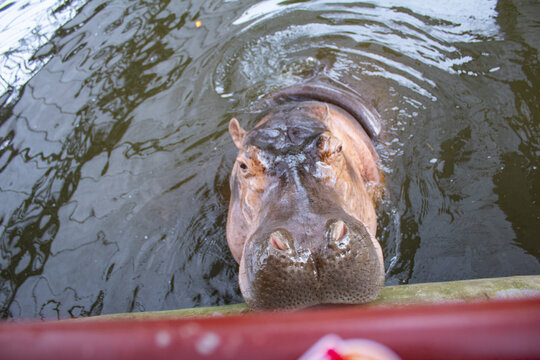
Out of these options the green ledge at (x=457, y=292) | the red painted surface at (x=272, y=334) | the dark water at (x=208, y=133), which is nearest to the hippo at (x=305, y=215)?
the green ledge at (x=457, y=292)

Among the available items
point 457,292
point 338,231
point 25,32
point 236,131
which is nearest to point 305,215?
point 338,231

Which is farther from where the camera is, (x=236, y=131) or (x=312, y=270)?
(x=236, y=131)

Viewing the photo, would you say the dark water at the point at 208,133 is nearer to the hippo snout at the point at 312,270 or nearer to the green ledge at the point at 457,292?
→ the green ledge at the point at 457,292

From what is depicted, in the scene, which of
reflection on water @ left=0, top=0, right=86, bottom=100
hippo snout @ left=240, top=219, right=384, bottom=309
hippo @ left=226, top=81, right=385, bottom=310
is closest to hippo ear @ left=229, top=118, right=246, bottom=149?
hippo @ left=226, top=81, right=385, bottom=310

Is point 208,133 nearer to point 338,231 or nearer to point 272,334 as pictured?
point 338,231

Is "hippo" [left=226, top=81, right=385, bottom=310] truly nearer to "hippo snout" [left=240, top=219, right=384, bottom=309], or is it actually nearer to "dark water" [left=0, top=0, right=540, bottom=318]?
"hippo snout" [left=240, top=219, right=384, bottom=309]

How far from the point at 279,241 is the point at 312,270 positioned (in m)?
0.20

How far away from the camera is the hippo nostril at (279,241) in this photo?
1.84 meters

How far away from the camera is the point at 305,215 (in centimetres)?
213

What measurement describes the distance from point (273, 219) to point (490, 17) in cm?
519

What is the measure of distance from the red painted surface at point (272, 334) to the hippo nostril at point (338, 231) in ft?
4.28

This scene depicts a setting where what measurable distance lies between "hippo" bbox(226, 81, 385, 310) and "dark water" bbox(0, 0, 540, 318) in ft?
2.21

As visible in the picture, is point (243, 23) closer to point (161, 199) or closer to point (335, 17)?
point (335, 17)

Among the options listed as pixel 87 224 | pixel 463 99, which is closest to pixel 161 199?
pixel 87 224
